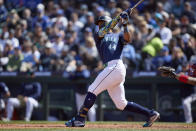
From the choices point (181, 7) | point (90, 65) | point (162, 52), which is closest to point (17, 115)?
point (90, 65)

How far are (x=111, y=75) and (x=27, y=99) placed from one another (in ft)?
17.7

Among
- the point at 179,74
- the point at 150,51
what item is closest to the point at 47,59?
the point at 150,51

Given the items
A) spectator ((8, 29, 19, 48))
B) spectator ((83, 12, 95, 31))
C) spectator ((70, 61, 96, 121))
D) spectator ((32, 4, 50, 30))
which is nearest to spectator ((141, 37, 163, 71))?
spectator ((70, 61, 96, 121))

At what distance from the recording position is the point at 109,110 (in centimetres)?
1203

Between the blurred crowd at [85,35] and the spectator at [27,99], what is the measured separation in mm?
512

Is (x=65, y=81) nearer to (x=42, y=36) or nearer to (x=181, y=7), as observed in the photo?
(x=42, y=36)

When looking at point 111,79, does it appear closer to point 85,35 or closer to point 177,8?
point 85,35

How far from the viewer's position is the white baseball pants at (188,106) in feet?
35.6

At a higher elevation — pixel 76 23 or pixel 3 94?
pixel 76 23

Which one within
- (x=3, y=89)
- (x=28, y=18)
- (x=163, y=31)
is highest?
(x=28, y=18)

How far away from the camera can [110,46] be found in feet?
25.5

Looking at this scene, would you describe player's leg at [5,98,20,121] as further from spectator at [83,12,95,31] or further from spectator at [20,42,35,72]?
spectator at [83,12,95,31]

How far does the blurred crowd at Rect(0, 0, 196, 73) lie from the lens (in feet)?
38.1

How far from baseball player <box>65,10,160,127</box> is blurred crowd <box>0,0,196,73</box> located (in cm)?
354
